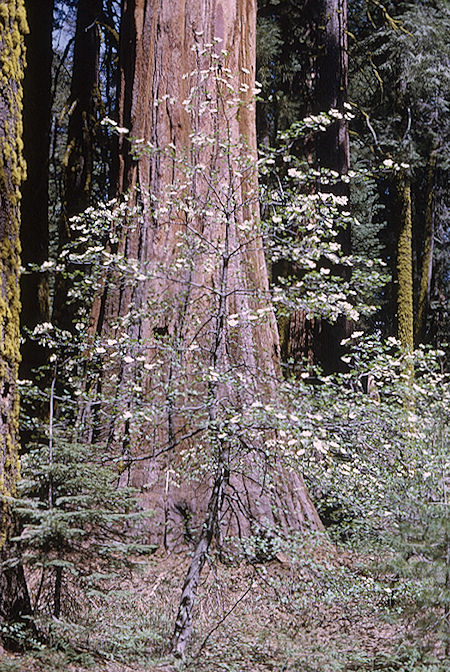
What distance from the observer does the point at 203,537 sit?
3746mm

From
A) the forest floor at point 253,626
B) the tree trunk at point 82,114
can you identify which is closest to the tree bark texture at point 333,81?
the tree trunk at point 82,114

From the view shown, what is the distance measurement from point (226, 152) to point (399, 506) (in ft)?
7.64

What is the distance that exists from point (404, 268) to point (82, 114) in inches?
292

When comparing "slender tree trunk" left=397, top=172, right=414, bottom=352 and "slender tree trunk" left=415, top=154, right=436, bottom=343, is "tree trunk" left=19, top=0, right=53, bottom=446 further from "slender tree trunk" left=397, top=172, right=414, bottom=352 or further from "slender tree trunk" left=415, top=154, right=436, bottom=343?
"slender tree trunk" left=415, top=154, right=436, bottom=343

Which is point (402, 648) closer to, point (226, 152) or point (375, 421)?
point (375, 421)

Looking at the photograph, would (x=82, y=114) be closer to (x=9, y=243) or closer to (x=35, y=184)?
(x=35, y=184)

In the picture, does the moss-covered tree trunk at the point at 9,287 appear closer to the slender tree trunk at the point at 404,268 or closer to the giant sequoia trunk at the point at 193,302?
the giant sequoia trunk at the point at 193,302

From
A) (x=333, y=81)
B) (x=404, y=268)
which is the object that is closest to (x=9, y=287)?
(x=333, y=81)

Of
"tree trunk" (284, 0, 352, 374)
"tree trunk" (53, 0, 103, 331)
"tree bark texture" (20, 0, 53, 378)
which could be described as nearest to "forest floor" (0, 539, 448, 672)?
"tree bark texture" (20, 0, 53, 378)

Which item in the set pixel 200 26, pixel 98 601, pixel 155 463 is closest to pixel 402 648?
pixel 98 601

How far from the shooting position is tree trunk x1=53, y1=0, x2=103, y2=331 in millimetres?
9633

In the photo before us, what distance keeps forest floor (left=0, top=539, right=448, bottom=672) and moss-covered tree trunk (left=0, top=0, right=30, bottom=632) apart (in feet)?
1.15

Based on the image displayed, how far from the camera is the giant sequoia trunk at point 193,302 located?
404 centimetres

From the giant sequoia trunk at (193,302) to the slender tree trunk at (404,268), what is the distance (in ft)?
27.2
